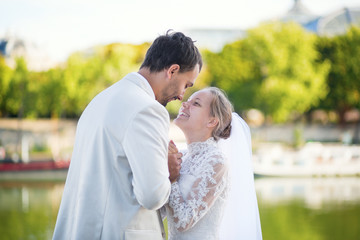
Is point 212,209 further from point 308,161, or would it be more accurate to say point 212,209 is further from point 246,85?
point 246,85

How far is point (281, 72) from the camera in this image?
87.6ft

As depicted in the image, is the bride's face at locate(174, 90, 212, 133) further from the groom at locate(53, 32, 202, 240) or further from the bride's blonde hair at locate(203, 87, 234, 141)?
the groom at locate(53, 32, 202, 240)

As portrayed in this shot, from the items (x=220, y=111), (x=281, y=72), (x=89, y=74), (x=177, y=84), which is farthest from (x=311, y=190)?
(x=89, y=74)

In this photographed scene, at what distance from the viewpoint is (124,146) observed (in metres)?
1.64

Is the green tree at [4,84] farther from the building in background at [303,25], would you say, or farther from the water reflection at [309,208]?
the water reflection at [309,208]

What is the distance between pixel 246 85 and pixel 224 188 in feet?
86.4

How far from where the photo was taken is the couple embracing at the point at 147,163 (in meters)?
1.63

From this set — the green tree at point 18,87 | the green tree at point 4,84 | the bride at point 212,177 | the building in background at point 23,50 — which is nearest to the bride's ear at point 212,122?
the bride at point 212,177

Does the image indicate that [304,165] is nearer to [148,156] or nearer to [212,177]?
[212,177]

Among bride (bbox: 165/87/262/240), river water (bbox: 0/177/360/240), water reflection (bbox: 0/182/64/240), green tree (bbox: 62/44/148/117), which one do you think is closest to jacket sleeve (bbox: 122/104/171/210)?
bride (bbox: 165/87/262/240)

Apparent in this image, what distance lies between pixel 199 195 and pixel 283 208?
995cm

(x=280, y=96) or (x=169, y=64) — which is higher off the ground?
(x=169, y=64)

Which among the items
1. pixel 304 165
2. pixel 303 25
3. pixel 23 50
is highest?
pixel 303 25

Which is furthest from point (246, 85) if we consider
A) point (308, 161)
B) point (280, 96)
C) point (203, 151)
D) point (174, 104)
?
point (203, 151)
